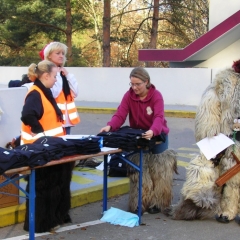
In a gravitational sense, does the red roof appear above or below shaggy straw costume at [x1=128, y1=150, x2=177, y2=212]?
above

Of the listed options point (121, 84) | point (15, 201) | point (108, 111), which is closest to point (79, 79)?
point (121, 84)

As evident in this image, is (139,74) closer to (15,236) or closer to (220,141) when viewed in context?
(220,141)

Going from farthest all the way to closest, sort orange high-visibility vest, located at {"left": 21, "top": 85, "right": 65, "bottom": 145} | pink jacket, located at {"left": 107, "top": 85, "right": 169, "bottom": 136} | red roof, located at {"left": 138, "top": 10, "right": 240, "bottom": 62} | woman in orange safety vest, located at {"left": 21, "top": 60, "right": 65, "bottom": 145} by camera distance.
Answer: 1. red roof, located at {"left": 138, "top": 10, "right": 240, "bottom": 62}
2. pink jacket, located at {"left": 107, "top": 85, "right": 169, "bottom": 136}
3. orange high-visibility vest, located at {"left": 21, "top": 85, "right": 65, "bottom": 145}
4. woman in orange safety vest, located at {"left": 21, "top": 60, "right": 65, "bottom": 145}

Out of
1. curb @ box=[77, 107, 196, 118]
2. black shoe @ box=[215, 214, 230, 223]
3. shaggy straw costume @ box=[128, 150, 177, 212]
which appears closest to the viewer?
black shoe @ box=[215, 214, 230, 223]

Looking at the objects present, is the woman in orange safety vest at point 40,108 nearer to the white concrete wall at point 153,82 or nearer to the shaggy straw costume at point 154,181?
the shaggy straw costume at point 154,181

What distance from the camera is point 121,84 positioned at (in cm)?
1966

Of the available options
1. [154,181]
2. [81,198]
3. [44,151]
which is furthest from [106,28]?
[44,151]

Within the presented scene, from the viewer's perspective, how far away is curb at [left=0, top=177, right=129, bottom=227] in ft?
17.5

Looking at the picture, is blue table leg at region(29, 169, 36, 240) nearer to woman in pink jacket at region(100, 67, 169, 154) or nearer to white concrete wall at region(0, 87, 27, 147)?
woman in pink jacket at region(100, 67, 169, 154)

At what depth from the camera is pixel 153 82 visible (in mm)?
18875

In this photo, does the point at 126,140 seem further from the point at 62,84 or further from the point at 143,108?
the point at 62,84

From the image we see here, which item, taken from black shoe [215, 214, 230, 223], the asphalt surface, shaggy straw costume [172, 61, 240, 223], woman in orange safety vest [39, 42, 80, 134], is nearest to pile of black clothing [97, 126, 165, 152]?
shaggy straw costume [172, 61, 240, 223]

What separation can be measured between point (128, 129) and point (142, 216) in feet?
3.59

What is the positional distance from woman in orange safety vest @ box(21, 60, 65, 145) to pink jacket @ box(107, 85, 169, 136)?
29.9 inches
